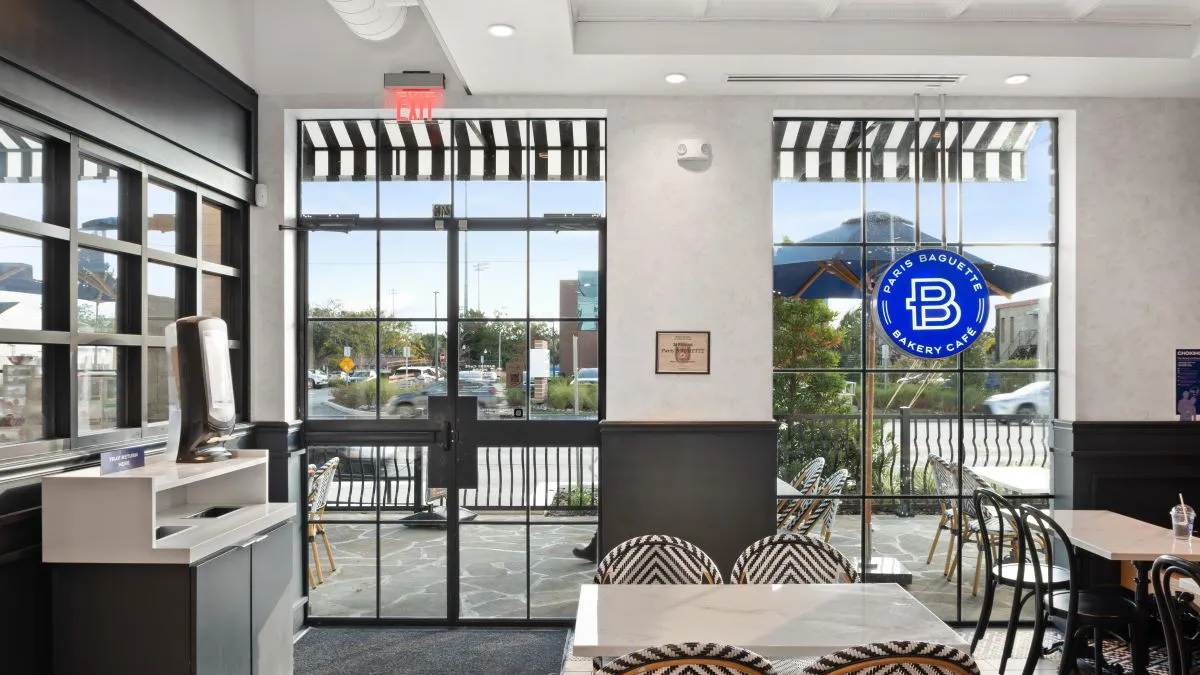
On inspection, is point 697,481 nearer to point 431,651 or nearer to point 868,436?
point 868,436

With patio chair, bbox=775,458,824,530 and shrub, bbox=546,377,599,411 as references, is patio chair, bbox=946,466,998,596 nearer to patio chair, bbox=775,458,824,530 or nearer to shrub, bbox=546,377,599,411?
patio chair, bbox=775,458,824,530

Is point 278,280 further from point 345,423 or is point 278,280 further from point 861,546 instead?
point 861,546

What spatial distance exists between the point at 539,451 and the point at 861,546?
82.1 inches

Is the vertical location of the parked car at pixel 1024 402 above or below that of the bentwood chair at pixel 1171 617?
above

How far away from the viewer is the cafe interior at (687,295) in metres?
4.06

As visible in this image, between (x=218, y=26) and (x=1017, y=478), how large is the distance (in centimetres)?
538

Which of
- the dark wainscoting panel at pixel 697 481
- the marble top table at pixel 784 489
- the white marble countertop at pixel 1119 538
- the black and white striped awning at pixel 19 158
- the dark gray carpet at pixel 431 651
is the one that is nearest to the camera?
the black and white striped awning at pixel 19 158

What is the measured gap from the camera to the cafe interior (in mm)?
4059

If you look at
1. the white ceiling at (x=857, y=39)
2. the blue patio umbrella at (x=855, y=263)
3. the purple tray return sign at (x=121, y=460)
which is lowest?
the purple tray return sign at (x=121, y=460)

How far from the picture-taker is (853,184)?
4676 mm

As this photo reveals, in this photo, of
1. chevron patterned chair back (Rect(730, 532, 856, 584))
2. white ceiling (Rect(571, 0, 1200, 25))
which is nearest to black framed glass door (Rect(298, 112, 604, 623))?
white ceiling (Rect(571, 0, 1200, 25))

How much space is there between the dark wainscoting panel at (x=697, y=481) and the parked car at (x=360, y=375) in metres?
1.49

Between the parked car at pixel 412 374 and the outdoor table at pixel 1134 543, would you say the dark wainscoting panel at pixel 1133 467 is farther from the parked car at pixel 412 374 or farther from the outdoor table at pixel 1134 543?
→ the parked car at pixel 412 374

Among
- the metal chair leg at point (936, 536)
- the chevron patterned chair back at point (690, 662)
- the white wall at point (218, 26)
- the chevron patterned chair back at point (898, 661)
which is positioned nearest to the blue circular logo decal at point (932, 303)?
the metal chair leg at point (936, 536)
